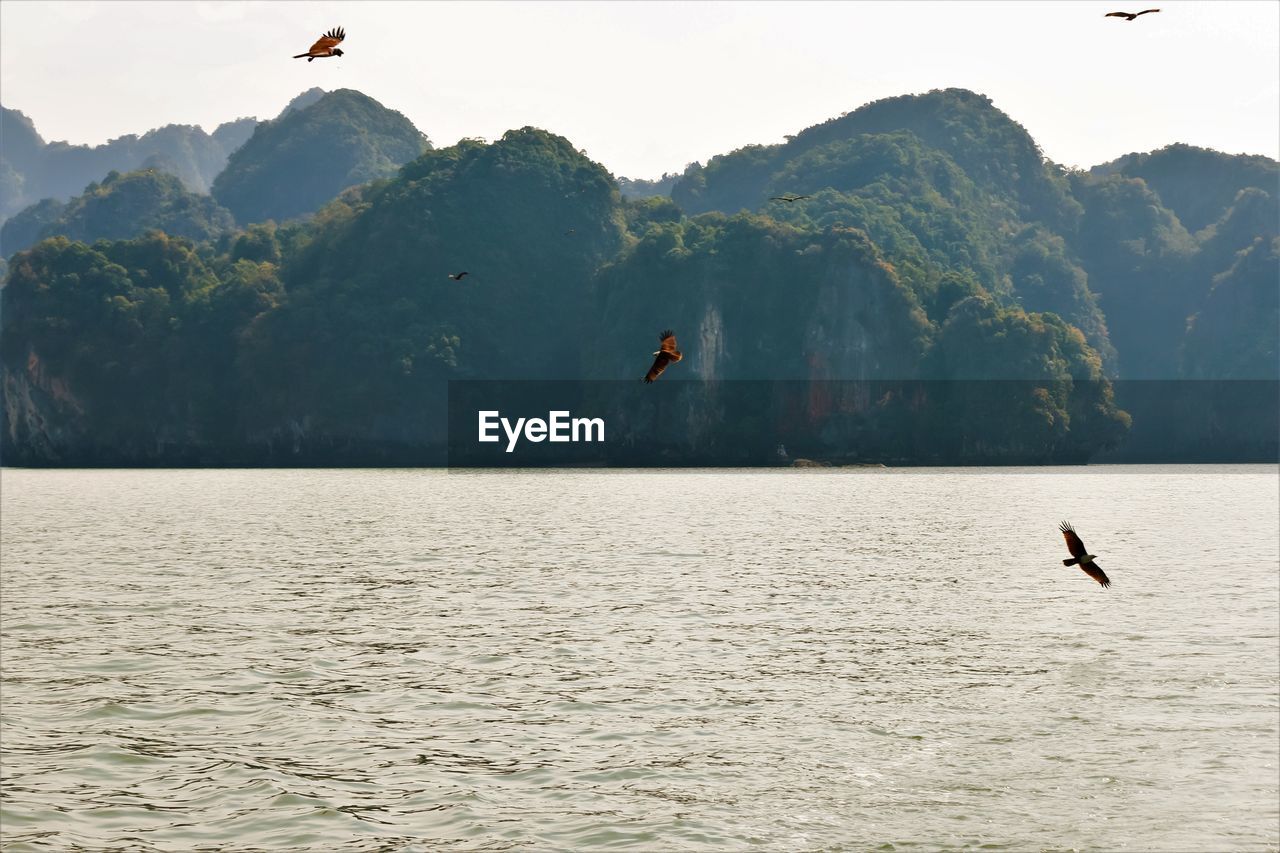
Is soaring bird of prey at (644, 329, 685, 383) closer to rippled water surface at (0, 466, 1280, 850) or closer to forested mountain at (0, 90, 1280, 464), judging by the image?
rippled water surface at (0, 466, 1280, 850)

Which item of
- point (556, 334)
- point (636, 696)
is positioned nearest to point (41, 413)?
point (556, 334)

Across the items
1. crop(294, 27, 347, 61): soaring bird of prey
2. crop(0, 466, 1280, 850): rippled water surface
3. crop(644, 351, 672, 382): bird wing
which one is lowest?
crop(0, 466, 1280, 850): rippled water surface

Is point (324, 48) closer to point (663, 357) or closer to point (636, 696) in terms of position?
point (663, 357)

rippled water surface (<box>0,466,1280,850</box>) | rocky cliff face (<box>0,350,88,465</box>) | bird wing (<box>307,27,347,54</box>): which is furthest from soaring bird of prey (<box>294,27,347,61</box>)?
rocky cliff face (<box>0,350,88,465</box>)

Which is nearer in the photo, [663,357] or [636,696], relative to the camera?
[663,357]

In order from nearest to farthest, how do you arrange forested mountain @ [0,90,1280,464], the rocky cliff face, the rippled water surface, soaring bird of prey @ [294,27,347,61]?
soaring bird of prey @ [294,27,347,61] → the rippled water surface → forested mountain @ [0,90,1280,464] → the rocky cliff face

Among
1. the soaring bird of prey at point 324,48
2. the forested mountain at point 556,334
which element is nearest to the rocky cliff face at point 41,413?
the forested mountain at point 556,334
